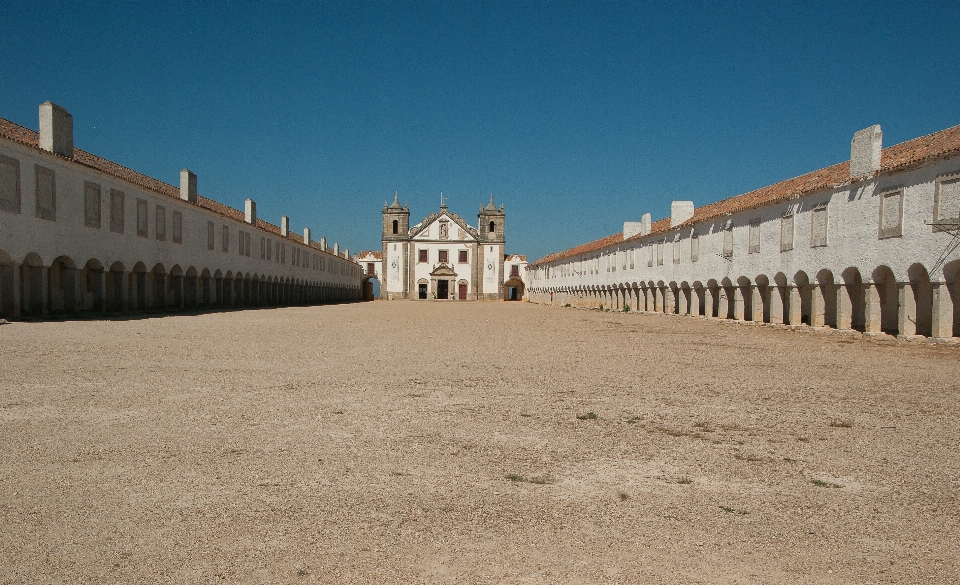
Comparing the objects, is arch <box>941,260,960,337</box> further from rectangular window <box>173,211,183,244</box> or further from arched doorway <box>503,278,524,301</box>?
arched doorway <box>503,278,524,301</box>

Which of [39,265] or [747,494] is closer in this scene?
[747,494]

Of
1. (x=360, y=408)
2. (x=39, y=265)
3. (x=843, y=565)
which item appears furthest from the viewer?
(x=39, y=265)

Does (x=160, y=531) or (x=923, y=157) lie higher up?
(x=923, y=157)

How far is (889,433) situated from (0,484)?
690 cm

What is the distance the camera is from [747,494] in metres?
3.76

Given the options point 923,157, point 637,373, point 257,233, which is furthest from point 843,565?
point 257,233

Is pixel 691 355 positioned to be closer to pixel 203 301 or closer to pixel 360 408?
pixel 360 408

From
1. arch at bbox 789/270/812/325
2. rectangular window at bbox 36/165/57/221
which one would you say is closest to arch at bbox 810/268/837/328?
arch at bbox 789/270/812/325

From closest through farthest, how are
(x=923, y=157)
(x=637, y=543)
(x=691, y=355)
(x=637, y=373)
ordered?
(x=637, y=543) → (x=637, y=373) → (x=691, y=355) → (x=923, y=157)

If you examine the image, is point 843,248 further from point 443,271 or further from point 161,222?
point 443,271

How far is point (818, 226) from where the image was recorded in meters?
19.8

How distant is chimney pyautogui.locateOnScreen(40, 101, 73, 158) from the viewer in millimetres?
20594

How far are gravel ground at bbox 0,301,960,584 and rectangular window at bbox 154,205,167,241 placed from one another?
67.3ft

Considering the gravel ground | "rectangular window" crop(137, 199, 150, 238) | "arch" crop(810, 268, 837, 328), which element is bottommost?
the gravel ground
